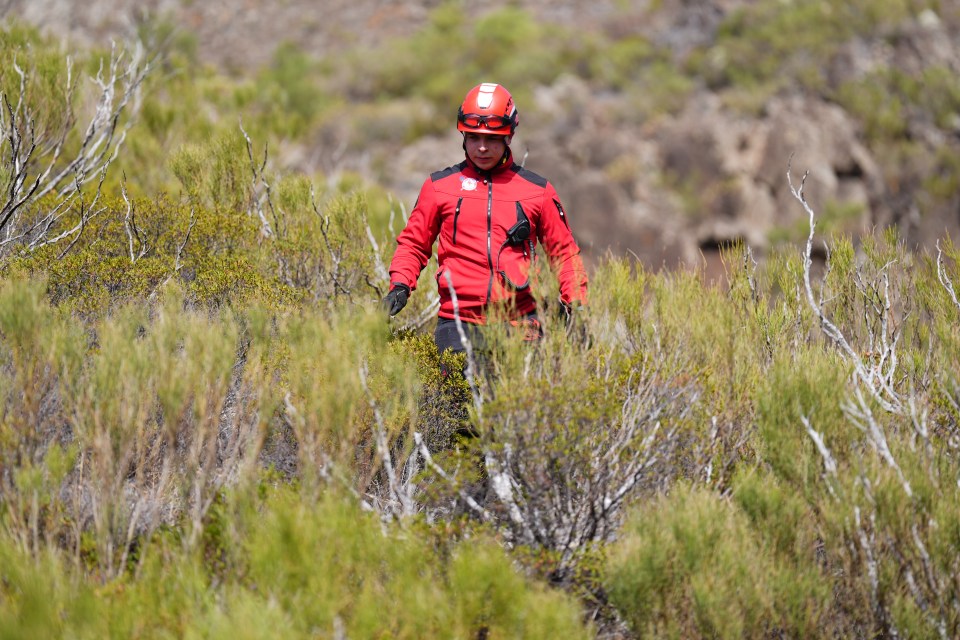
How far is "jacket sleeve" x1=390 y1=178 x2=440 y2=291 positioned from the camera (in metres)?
3.66

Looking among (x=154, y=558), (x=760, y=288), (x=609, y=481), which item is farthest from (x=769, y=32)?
(x=154, y=558)

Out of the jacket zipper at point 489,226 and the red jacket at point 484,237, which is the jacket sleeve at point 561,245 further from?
the jacket zipper at point 489,226

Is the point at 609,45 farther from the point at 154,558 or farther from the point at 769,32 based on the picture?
the point at 154,558

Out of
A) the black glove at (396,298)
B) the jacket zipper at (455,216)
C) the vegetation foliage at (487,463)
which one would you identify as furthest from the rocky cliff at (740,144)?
the black glove at (396,298)

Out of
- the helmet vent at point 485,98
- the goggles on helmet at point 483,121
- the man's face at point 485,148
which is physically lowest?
the man's face at point 485,148

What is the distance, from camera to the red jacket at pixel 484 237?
3574mm

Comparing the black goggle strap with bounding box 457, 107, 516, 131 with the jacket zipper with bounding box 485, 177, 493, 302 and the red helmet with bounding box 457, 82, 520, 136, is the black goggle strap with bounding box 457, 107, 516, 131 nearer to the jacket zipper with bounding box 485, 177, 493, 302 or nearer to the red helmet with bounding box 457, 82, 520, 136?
the red helmet with bounding box 457, 82, 520, 136

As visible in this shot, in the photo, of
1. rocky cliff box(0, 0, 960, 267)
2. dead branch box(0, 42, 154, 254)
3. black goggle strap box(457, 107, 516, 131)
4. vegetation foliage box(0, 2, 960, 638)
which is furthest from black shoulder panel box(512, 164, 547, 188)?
rocky cliff box(0, 0, 960, 267)

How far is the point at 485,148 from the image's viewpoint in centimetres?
360

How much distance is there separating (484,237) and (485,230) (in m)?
0.03

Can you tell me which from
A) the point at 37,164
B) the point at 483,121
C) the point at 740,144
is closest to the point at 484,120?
the point at 483,121

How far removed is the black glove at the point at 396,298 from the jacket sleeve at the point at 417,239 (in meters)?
0.04

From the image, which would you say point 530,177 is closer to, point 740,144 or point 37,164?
point 37,164

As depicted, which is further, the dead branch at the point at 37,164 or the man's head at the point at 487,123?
the dead branch at the point at 37,164
